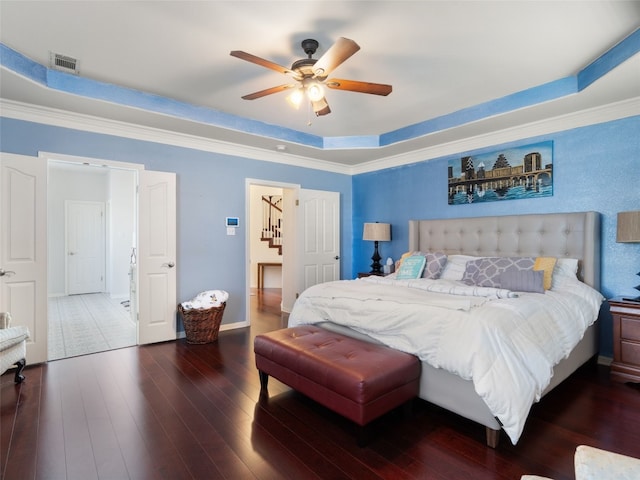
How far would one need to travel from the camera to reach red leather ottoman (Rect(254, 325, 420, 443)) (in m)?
1.95

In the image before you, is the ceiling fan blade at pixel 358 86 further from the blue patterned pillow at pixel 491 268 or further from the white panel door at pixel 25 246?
the white panel door at pixel 25 246

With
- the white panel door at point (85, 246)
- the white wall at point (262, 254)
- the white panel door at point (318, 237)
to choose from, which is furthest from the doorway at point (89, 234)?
the white panel door at point (318, 237)

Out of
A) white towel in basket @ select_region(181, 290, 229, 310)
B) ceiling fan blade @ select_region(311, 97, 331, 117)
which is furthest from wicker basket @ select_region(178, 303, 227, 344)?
ceiling fan blade @ select_region(311, 97, 331, 117)

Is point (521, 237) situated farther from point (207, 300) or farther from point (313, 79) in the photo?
point (207, 300)

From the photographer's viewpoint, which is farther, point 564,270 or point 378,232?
point 378,232

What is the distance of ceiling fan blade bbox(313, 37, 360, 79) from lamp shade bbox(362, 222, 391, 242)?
2.94 metres

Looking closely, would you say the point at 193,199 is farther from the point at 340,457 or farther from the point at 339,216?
the point at 340,457

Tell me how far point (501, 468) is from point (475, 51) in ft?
9.22

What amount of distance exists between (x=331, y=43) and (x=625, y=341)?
3.52m

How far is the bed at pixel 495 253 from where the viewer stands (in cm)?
206

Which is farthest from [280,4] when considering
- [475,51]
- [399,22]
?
[475,51]

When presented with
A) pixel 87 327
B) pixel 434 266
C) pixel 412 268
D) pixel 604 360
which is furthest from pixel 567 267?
pixel 87 327

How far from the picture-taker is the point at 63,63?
2758 millimetres

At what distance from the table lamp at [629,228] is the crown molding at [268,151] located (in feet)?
3.37
